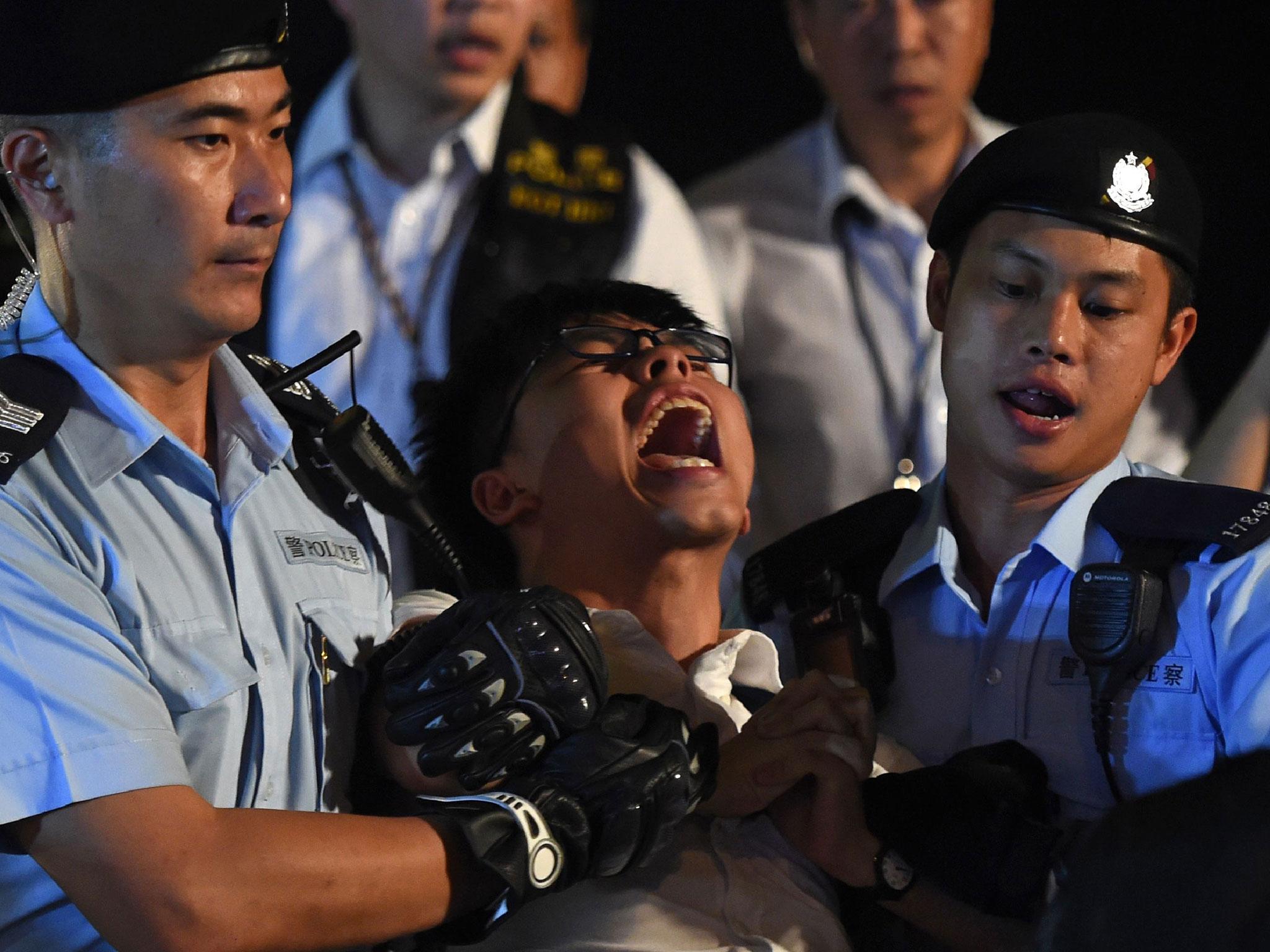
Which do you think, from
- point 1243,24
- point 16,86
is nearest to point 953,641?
point 16,86

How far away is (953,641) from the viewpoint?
2.12 m

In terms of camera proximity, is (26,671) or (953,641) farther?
(953,641)

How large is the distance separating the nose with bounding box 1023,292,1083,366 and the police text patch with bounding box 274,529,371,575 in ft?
3.00

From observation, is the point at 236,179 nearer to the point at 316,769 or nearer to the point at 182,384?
the point at 182,384

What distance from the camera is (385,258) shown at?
3.29m

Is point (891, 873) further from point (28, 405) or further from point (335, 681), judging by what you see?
point (28, 405)

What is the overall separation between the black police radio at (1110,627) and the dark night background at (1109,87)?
1897 millimetres

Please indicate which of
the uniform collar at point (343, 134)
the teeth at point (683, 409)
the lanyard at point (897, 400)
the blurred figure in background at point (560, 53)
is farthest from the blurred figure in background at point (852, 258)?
the teeth at point (683, 409)

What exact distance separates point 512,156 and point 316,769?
189cm

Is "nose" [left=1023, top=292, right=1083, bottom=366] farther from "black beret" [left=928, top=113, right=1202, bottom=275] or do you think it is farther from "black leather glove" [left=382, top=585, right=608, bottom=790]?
"black leather glove" [left=382, top=585, right=608, bottom=790]

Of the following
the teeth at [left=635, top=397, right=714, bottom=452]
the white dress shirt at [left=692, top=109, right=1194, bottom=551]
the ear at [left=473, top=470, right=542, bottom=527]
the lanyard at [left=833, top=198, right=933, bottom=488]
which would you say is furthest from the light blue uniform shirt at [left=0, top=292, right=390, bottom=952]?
the lanyard at [left=833, top=198, right=933, bottom=488]

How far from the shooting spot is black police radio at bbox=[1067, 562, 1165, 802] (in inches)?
Result: 73.7

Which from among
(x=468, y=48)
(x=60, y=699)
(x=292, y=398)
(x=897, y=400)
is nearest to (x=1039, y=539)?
(x=292, y=398)

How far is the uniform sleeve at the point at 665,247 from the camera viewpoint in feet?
11.0
